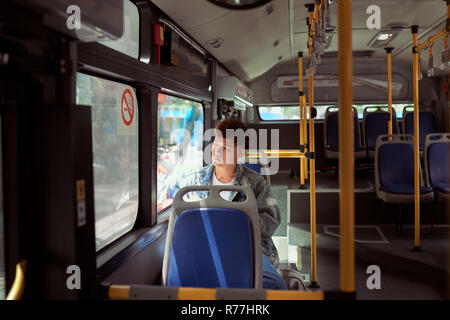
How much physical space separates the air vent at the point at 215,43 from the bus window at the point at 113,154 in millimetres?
1630

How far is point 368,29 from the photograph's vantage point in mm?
5617

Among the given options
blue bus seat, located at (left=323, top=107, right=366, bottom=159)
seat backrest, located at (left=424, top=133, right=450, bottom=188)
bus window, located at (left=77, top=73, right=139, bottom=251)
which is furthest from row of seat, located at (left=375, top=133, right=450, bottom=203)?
bus window, located at (left=77, top=73, right=139, bottom=251)

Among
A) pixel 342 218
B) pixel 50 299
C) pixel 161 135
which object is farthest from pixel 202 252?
pixel 161 135

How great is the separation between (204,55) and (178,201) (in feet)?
9.66

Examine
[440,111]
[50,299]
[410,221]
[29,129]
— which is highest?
[440,111]

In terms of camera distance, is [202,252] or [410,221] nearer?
[202,252]

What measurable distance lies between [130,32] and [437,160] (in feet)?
15.0

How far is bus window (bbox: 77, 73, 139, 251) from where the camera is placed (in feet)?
7.37

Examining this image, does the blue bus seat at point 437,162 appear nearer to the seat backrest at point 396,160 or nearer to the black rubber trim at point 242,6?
the seat backrest at point 396,160

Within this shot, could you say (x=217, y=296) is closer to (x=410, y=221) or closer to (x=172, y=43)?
(x=172, y=43)

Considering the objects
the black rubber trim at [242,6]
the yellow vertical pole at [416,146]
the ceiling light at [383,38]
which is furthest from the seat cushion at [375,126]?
the black rubber trim at [242,6]

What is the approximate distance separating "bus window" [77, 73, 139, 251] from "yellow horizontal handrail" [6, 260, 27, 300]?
0.89m

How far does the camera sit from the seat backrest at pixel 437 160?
5.27 m

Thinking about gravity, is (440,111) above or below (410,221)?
above
